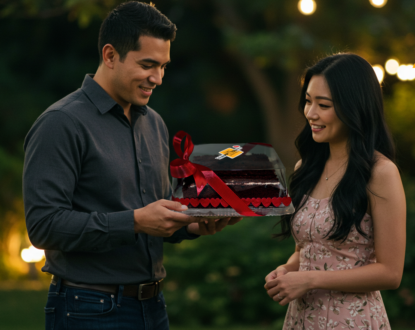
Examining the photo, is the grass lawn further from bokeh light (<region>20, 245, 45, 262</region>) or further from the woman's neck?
the woman's neck

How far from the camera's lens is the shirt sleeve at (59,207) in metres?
2.15

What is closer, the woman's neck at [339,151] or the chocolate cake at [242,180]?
the chocolate cake at [242,180]

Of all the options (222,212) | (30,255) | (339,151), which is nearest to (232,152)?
(222,212)

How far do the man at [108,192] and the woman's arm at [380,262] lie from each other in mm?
436

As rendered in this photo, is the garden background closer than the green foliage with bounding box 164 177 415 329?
No

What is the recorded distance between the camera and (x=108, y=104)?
96.9 inches

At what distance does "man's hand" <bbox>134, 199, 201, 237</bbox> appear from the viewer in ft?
6.98

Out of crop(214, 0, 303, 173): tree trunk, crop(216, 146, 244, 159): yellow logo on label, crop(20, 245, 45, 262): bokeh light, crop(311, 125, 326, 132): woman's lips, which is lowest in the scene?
crop(20, 245, 45, 262): bokeh light

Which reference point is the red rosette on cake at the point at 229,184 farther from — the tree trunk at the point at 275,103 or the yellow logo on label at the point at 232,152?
the tree trunk at the point at 275,103

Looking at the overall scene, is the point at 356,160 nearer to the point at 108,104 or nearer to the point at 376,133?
the point at 376,133

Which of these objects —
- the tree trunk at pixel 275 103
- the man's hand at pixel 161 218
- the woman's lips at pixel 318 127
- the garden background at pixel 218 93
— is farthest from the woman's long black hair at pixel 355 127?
the tree trunk at pixel 275 103

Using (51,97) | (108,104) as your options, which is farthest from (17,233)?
(108,104)

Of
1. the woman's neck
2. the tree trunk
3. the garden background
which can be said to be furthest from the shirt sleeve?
the tree trunk

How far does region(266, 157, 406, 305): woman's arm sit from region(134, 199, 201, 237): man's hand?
0.56 metres
